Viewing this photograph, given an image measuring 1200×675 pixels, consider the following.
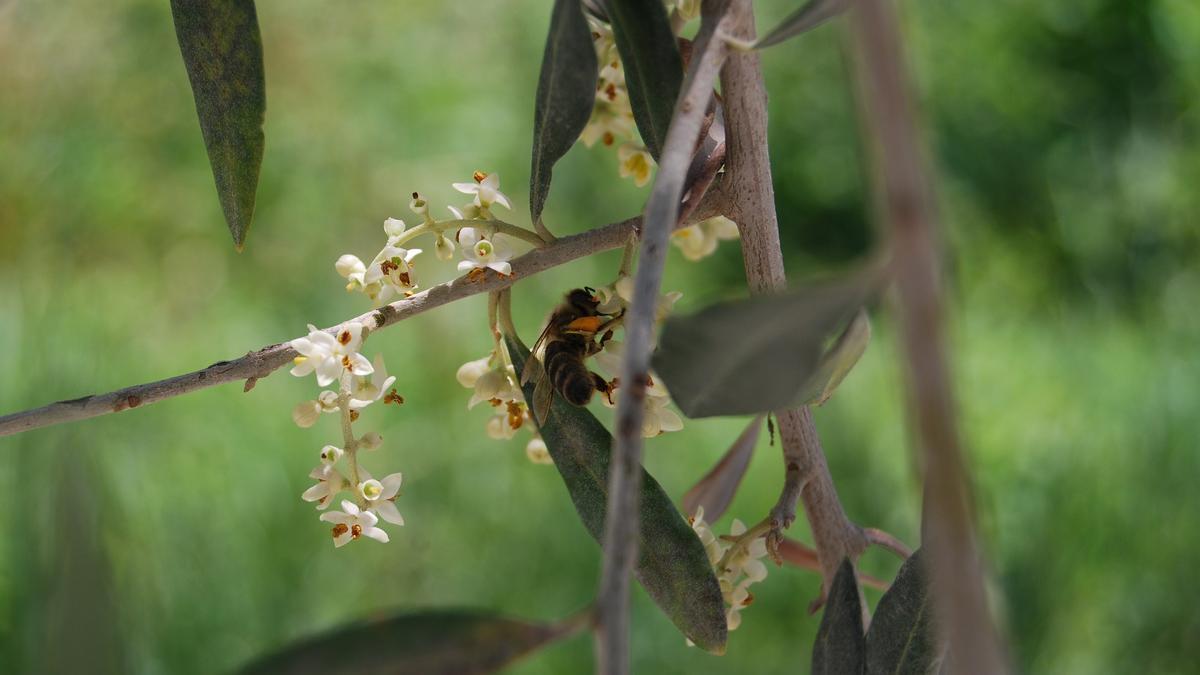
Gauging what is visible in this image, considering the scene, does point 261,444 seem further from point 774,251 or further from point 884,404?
point 774,251

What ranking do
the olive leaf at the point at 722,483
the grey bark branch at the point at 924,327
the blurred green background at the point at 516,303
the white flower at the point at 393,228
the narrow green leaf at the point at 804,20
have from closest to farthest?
1. the grey bark branch at the point at 924,327
2. the narrow green leaf at the point at 804,20
3. the white flower at the point at 393,228
4. the olive leaf at the point at 722,483
5. the blurred green background at the point at 516,303

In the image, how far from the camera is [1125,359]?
1.76 meters

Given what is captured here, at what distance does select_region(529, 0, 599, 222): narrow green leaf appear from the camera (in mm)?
396

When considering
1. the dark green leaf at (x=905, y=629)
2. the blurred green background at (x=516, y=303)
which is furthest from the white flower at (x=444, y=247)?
the blurred green background at (x=516, y=303)

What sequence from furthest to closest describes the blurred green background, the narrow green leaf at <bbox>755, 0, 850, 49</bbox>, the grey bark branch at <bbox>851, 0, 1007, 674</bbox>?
1. the blurred green background
2. the narrow green leaf at <bbox>755, 0, 850, 49</bbox>
3. the grey bark branch at <bbox>851, 0, 1007, 674</bbox>

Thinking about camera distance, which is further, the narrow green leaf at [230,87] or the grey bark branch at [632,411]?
the narrow green leaf at [230,87]

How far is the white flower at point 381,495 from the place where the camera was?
46 cm

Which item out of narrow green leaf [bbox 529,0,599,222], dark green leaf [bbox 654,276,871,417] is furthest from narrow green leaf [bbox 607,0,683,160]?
dark green leaf [bbox 654,276,871,417]

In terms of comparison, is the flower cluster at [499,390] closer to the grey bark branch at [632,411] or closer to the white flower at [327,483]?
the white flower at [327,483]

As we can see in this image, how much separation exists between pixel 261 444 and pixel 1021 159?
4.63 feet

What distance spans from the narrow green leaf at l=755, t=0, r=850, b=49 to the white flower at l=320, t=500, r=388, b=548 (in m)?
0.23

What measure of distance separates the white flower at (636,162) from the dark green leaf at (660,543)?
0.13m

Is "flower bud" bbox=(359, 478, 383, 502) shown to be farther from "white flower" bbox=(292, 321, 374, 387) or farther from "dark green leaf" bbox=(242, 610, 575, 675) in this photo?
"dark green leaf" bbox=(242, 610, 575, 675)

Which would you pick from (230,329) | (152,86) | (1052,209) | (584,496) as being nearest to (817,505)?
(584,496)
